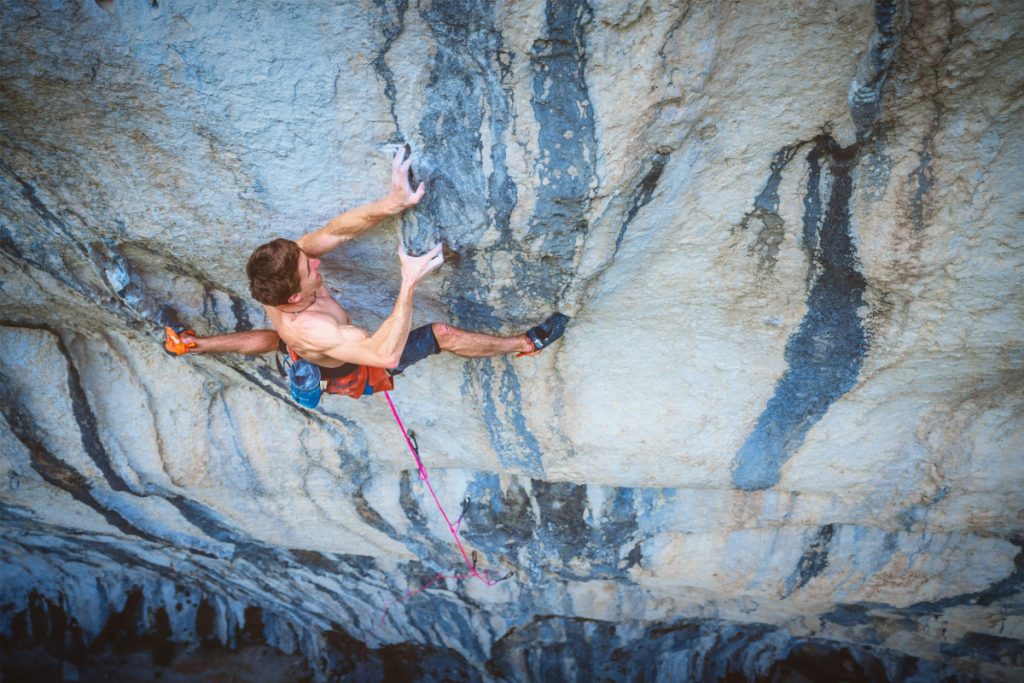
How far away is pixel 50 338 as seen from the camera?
3432 mm

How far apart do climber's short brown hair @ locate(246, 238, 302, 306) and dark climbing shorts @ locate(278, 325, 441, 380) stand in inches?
20.5

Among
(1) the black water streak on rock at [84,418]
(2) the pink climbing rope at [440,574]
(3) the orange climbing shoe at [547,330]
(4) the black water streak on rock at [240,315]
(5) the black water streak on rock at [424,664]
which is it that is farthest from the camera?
(5) the black water streak on rock at [424,664]

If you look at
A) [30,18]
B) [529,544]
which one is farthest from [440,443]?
[30,18]

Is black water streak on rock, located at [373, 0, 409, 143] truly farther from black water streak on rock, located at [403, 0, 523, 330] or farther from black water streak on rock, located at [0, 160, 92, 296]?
black water streak on rock, located at [0, 160, 92, 296]

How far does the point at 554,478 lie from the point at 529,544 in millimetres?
805

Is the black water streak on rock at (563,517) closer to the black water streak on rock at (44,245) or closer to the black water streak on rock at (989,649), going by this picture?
the black water streak on rock at (989,649)

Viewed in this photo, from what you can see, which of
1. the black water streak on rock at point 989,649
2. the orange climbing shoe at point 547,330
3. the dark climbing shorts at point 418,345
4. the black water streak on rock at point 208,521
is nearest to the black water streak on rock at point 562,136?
the orange climbing shoe at point 547,330

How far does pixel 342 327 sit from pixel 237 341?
0.72 meters

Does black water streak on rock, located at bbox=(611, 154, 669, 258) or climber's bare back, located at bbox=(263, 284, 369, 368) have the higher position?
black water streak on rock, located at bbox=(611, 154, 669, 258)

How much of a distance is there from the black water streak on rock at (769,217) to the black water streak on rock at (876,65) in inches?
8.1

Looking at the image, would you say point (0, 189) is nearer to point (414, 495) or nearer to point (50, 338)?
point (50, 338)

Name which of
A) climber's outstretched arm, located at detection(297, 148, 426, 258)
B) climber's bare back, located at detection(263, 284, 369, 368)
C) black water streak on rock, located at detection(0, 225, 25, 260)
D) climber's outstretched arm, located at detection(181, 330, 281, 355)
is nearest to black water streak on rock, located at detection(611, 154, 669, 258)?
climber's outstretched arm, located at detection(297, 148, 426, 258)

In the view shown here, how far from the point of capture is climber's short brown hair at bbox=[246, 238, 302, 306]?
2244mm

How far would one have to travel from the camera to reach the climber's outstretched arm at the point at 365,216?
2.27 m
